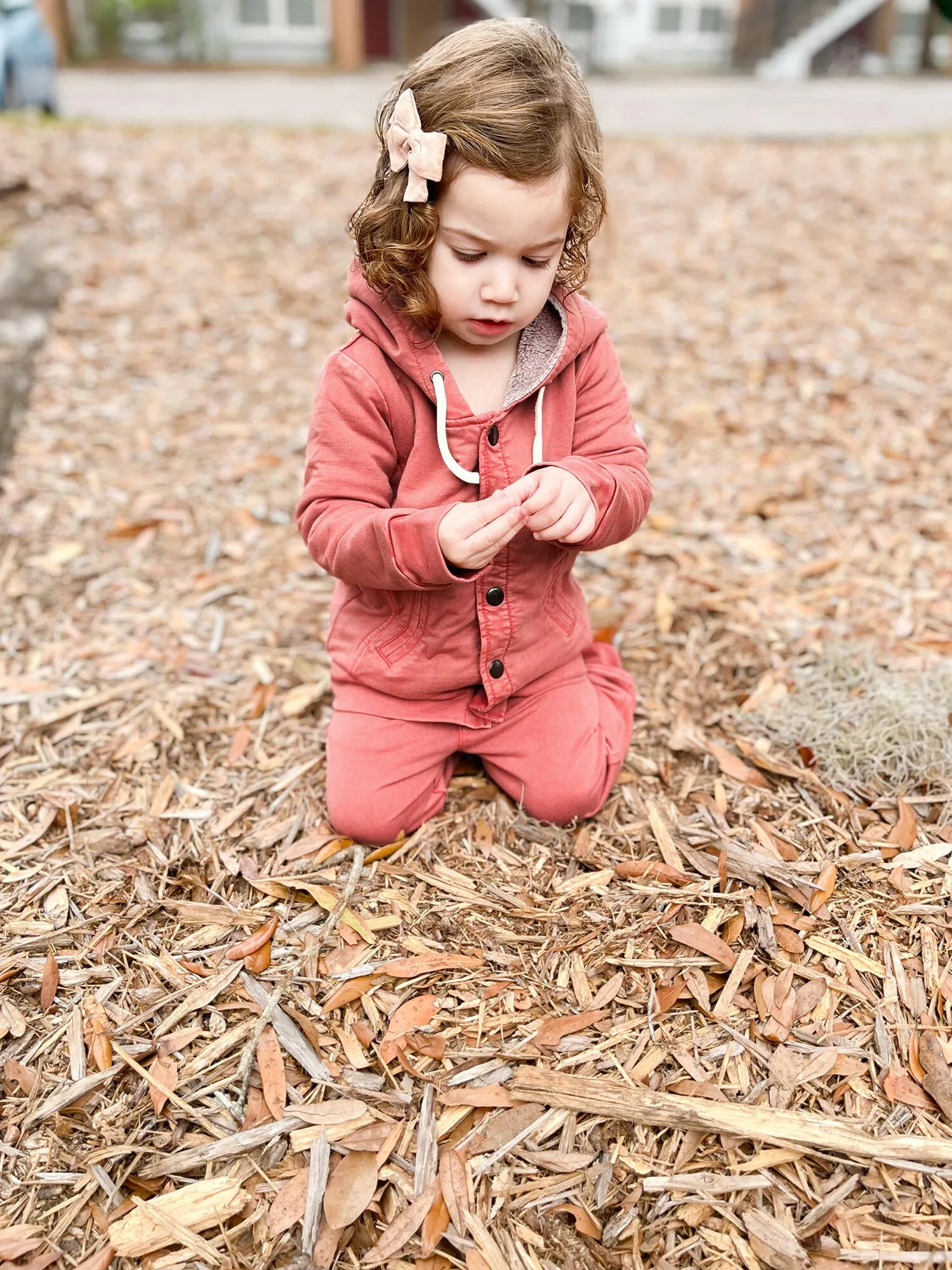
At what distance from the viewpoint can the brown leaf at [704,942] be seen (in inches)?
75.8

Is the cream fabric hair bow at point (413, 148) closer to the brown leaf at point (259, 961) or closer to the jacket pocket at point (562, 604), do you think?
the jacket pocket at point (562, 604)

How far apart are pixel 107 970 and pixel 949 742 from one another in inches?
70.7

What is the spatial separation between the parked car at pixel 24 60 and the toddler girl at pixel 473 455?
25.1 feet

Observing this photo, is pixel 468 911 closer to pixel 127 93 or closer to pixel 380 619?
pixel 380 619

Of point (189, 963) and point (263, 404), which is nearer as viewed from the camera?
point (189, 963)

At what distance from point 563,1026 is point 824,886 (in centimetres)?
60

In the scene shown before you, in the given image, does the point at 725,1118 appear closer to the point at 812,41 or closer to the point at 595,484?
the point at 595,484

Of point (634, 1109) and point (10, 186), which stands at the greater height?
point (10, 186)

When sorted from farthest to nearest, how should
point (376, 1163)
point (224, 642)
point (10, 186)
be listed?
point (10, 186) < point (224, 642) < point (376, 1163)

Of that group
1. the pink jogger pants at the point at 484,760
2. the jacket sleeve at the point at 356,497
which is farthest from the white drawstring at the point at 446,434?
the pink jogger pants at the point at 484,760

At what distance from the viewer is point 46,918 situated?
2016mm

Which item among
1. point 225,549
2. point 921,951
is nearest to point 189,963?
point 921,951

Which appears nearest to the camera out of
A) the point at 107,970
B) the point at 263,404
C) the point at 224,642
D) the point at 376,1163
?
the point at 376,1163

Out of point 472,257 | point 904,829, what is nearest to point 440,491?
point 472,257
